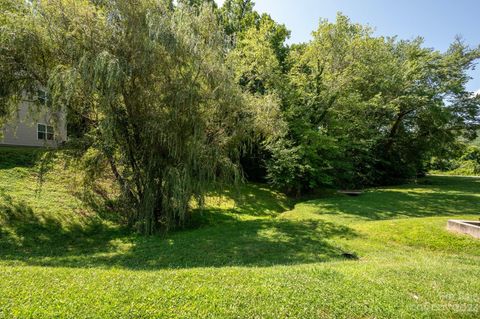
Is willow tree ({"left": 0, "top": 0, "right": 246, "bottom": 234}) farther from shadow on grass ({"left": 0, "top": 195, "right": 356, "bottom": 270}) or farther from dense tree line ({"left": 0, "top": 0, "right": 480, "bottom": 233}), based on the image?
shadow on grass ({"left": 0, "top": 195, "right": 356, "bottom": 270})

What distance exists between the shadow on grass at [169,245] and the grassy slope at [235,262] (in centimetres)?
3

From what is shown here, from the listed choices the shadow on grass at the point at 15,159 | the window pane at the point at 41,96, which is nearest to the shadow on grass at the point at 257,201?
the window pane at the point at 41,96

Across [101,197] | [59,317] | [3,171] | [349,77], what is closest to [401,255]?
[59,317]

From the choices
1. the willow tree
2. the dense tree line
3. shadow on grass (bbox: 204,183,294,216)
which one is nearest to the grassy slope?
shadow on grass (bbox: 204,183,294,216)

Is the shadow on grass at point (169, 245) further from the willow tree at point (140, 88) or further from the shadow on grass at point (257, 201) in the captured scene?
the shadow on grass at point (257, 201)

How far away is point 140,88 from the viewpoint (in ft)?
26.8

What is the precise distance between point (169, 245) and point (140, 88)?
4.38 meters

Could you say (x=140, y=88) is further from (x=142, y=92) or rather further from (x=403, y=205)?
(x=403, y=205)

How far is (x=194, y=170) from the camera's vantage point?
8.55 metres

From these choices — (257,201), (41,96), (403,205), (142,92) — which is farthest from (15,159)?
(403,205)

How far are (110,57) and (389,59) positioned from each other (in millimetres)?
19523

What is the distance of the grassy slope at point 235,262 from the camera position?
3.30 metres

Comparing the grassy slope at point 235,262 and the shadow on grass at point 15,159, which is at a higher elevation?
the shadow on grass at point 15,159

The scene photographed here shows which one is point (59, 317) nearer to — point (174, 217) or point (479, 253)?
point (174, 217)
